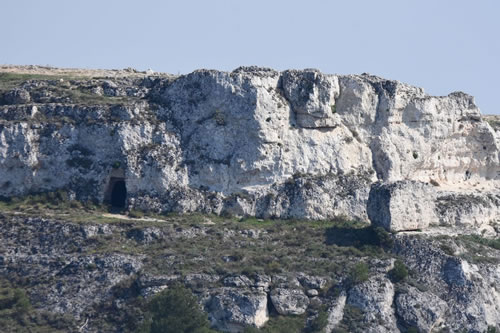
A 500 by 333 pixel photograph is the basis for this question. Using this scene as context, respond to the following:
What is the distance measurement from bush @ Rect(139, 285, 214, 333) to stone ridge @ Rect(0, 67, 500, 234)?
32.9 feet

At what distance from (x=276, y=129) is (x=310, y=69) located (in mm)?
3837

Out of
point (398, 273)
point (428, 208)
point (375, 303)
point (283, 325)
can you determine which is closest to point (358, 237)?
point (398, 273)

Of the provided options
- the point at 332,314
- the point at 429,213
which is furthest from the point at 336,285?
the point at 429,213

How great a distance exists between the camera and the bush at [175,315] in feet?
239

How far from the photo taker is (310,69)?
86188 mm

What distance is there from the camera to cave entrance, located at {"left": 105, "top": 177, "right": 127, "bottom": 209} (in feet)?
276

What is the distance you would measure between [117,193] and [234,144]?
6525 mm

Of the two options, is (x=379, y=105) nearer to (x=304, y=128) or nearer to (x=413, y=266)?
(x=304, y=128)

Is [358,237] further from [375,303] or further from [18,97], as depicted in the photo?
[18,97]

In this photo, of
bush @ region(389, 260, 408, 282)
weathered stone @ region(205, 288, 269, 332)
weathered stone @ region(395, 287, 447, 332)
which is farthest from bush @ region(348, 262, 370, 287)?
weathered stone @ region(205, 288, 269, 332)

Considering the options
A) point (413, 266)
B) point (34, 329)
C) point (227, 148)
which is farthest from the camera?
point (227, 148)

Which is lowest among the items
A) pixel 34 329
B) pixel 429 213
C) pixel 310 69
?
pixel 34 329

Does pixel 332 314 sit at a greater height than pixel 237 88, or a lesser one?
lesser

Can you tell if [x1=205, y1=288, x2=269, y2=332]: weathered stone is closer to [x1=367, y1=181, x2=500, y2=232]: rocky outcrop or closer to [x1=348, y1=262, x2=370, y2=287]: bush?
[x1=348, y1=262, x2=370, y2=287]: bush
